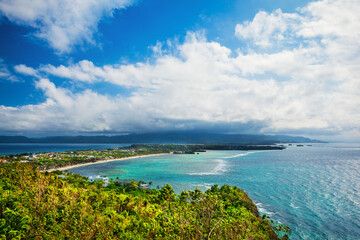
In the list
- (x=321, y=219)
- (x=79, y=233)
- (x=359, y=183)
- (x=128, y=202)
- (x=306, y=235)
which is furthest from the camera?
(x=359, y=183)

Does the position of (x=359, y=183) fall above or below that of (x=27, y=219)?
below

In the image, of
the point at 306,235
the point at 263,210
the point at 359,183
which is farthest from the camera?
the point at 359,183

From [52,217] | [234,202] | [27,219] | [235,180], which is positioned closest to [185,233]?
[52,217]

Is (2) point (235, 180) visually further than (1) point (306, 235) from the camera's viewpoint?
Yes

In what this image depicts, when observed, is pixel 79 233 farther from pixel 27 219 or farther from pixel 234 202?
pixel 234 202

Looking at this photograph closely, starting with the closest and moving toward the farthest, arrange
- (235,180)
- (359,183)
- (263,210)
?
(263,210) → (359,183) → (235,180)

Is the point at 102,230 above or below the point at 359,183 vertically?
above

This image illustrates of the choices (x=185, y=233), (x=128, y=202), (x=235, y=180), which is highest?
(x=185, y=233)

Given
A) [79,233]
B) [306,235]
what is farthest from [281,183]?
[79,233]

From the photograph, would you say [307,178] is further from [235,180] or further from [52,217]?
[52,217]
